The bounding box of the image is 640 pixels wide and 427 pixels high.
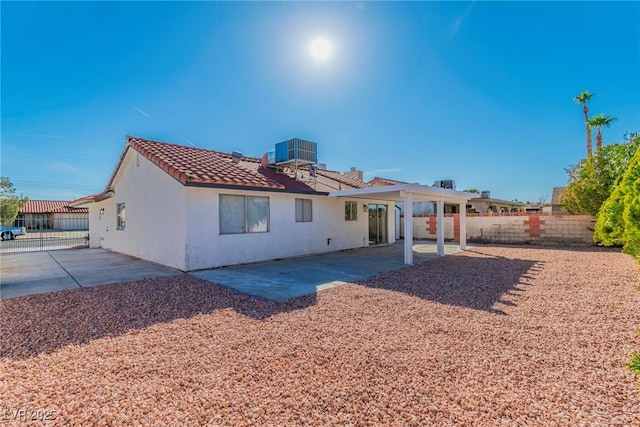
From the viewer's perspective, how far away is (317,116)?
47.4 ft

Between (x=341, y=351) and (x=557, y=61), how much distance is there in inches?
549

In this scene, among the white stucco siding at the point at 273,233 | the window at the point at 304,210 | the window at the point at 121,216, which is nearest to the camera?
the white stucco siding at the point at 273,233

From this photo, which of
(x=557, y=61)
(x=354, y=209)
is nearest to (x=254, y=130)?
(x=354, y=209)

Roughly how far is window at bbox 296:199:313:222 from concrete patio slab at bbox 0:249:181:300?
204 inches

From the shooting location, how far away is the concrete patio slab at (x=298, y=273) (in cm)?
705

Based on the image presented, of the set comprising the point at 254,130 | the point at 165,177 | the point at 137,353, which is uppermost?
the point at 254,130

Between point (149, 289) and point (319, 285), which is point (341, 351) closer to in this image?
point (319, 285)

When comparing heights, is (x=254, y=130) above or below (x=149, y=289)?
above

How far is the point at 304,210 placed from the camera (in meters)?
12.7

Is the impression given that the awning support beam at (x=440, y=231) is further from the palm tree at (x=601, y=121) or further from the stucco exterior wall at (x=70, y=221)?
the stucco exterior wall at (x=70, y=221)

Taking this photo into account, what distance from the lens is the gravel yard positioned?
8.60 feet

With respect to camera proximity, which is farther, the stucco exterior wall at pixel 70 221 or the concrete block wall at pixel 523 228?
the stucco exterior wall at pixel 70 221

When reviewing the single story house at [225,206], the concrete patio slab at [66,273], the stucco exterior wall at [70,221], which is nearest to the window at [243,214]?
the single story house at [225,206]

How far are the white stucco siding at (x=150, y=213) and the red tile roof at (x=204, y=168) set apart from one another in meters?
0.54
